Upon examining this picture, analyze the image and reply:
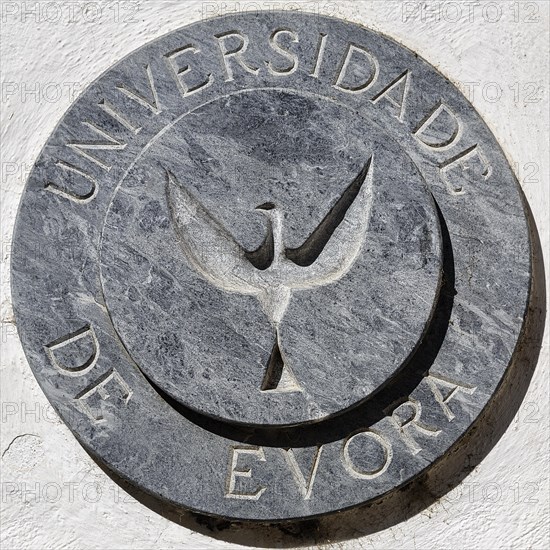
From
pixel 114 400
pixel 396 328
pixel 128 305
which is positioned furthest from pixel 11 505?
pixel 396 328

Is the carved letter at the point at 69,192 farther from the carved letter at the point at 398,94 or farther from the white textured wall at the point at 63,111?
the carved letter at the point at 398,94

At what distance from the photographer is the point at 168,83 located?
5.73 metres

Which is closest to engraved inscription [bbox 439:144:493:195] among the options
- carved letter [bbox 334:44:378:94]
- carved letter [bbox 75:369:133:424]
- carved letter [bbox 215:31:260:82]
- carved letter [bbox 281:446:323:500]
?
carved letter [bbox 334:44:378:94]

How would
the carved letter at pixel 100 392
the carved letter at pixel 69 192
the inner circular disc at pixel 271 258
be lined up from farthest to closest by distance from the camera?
the carved letter at pixel 69 192 < the carved letter at pixel 100 392 < the inner circular disc at pixel 271 258

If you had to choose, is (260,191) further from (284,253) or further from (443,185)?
(443,185)

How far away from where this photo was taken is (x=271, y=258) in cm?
563

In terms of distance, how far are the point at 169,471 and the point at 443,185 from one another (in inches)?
73.3

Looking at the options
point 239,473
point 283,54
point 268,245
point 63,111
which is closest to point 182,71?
point 283,54

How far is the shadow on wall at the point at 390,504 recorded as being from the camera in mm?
5625

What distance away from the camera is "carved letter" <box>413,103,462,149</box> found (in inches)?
223

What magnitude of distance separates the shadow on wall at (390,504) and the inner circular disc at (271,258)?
22.3 inches

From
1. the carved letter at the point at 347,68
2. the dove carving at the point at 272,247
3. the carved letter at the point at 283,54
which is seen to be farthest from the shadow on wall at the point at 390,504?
the carved letter at the point at 283,54

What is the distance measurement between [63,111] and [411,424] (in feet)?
7.57

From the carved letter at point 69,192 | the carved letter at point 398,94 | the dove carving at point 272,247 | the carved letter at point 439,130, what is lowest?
the dove carving at point 272,247
